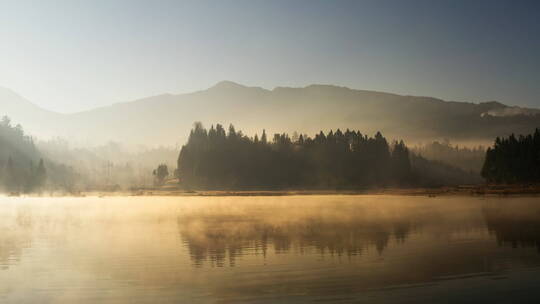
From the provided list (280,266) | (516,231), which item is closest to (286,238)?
(280,266)

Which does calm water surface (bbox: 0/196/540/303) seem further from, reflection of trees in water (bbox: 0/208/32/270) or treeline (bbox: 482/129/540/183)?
treeline (bbox: 482/129/540/183)

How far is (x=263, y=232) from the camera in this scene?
52375mm

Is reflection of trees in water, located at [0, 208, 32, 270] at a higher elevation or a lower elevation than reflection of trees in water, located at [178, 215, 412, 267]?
higher

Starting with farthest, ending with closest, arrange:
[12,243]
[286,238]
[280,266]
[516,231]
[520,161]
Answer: [520,161]
[516,231]
[12,243]
[286,238]
[280,266]

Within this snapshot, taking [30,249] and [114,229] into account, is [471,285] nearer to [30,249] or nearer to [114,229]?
[30,249]

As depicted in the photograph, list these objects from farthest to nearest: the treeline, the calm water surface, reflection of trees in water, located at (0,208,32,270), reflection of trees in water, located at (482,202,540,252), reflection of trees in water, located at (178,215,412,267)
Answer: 1. the treeline
2. reflection of trees in water, located at (482,202,540,252)
3. reflection of trees in water, located at (178,215,412,267)
4. reflection of trees in water, located at (0,208,32,270)
5. the calm water surface

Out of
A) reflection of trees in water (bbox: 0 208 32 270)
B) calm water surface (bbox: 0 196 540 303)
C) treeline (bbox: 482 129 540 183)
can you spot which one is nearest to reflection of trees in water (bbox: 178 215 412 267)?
calm water surface (bbox: 0 196 540 303)

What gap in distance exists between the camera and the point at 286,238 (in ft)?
152

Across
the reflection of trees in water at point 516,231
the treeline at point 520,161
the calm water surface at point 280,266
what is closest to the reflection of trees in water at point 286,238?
the calm water surface at point 280,266

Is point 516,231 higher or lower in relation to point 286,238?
lower

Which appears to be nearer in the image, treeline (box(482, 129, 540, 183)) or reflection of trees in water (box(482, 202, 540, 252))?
reflection of trees in water (box(482, 202, 540, 252))

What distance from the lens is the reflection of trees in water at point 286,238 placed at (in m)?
37.8

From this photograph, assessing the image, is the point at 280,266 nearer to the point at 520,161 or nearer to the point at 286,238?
the point at 286,238

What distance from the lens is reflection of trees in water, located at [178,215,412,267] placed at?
1489 inches
